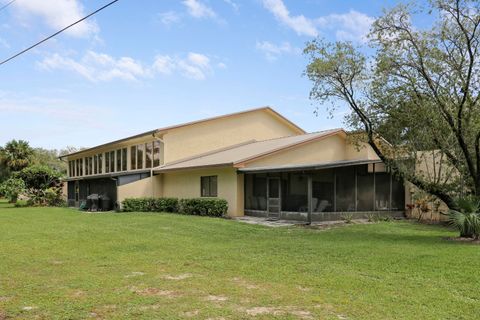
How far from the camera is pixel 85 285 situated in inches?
272

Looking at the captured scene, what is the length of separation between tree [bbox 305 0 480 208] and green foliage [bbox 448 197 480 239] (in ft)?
2.45

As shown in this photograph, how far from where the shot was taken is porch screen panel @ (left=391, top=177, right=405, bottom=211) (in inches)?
835

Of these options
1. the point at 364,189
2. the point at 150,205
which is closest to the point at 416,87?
the point at 364,189

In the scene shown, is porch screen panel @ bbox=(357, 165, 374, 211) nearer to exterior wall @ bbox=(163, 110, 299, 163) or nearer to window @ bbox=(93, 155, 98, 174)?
exterior wall @ bbox=(163, 110, 299, 163)

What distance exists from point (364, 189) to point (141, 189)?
41.3ft

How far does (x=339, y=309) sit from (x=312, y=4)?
333 inches

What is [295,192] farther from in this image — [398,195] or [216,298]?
[216,298]

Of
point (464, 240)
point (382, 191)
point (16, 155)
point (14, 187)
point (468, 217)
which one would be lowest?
point (464, 240)

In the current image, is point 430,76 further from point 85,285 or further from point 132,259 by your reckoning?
point 85,285

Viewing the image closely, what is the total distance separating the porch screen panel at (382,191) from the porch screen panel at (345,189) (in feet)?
5.09

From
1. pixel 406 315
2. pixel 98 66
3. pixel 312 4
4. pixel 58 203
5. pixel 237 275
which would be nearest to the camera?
pixel 406 315

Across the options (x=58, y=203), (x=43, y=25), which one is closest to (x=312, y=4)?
(x=43, y=25)

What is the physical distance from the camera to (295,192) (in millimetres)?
19031

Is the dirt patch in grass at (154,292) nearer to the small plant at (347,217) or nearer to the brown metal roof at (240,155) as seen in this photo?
the small plant at (347,217)
